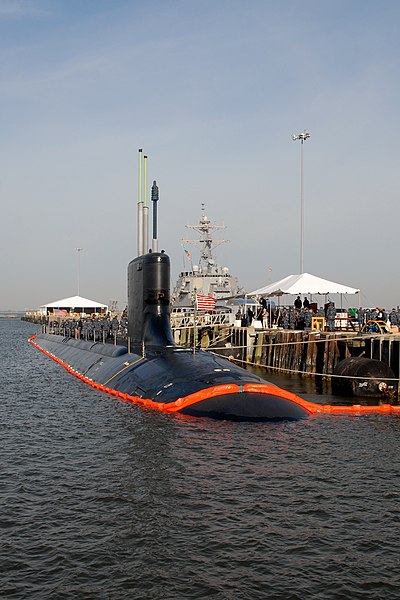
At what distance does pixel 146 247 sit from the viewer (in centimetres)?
3038

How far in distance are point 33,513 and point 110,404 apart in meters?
11.5

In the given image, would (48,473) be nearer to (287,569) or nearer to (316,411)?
(287,569)

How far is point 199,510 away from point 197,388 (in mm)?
7841

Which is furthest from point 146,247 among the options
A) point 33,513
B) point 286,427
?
point 33,513

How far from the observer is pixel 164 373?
2214 cm

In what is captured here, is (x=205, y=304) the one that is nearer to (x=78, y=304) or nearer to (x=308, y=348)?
(x=308, y=348)

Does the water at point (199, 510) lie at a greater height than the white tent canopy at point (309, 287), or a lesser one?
lesser

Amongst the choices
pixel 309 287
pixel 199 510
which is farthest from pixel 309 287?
pixel 199 510

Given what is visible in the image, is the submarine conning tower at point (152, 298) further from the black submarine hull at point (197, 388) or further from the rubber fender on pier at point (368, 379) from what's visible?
the rubber fender on pier at point (368, 379)

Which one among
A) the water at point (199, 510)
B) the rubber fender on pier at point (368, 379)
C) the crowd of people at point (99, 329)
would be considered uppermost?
the crowd of people at point (99, 329)

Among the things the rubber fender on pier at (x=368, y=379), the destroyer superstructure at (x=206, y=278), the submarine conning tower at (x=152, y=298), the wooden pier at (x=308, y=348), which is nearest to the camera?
the rubber fender on pier at (x=368, y=379)

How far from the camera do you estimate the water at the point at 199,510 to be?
9.21m

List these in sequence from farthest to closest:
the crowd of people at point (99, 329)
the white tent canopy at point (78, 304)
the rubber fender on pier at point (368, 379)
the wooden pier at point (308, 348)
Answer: the white tent canopy at point (78, 304) → the crowd of people at point (99, 329) → the wooden pier at point (308, 348) → the rubber fender on pier at point (368, 379)

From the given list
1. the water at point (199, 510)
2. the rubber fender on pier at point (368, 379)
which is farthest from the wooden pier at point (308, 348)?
the water at point (199, 510)
